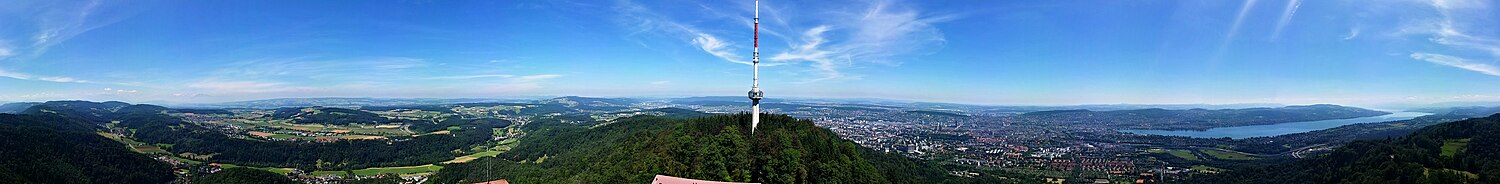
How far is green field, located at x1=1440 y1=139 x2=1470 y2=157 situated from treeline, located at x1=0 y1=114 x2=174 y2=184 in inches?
4769

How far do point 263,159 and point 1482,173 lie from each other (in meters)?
128

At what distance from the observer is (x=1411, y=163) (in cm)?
5366

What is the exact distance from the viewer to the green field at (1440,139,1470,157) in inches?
2517

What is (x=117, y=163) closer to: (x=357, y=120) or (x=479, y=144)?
(x=479, y=144)

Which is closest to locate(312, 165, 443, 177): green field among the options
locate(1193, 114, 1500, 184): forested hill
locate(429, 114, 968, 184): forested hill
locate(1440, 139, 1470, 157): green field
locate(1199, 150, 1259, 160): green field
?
locate(429, 114, 968, 184): forested hill

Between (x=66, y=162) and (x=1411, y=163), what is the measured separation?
12236 centimetres

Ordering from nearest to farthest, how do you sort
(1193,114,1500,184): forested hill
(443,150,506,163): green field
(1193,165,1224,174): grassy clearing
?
(1193,114,1500,184): forested hill
(1193,165,1224,174): grassy clearing
(443,150,506,163): green field

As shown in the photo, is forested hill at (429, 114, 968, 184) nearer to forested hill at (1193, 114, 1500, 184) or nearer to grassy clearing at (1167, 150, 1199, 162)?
forested hill at (1193, 114, 1500, 184)

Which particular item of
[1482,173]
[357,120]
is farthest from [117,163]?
[1482,173]

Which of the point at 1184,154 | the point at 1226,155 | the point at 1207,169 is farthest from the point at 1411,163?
the point at 1184,154

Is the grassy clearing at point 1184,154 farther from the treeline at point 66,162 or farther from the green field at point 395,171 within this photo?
the treeline at point 66,162

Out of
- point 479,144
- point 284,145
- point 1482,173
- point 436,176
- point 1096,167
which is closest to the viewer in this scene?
point 1482,173

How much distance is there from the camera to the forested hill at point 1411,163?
52.1m

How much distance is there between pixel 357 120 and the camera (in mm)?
165000
